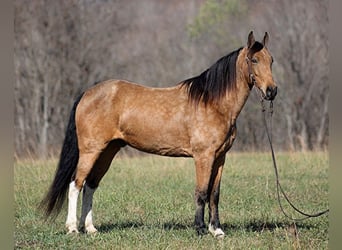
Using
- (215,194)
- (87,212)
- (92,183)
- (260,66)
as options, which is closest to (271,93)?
(260,66)

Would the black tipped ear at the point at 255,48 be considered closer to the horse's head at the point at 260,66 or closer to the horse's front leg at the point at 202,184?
the horse's head at the point at 260,66

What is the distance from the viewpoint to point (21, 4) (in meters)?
20.6

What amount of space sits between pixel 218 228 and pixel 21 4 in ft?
55.1

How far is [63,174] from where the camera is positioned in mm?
6312

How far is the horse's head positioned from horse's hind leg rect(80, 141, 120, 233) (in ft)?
5.96

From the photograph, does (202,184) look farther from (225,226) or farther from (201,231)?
(225,226)

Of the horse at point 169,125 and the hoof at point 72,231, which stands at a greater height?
the horse at point 169,125

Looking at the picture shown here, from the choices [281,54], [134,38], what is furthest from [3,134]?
[134,38]

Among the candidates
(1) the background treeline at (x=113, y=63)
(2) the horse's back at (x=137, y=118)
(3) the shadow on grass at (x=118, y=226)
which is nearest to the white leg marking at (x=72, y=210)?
(3) the shadow on grass at (x=118, y=226)

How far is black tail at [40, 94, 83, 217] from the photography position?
6238 mm

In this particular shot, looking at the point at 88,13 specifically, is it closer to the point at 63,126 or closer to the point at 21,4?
the point at 21,4

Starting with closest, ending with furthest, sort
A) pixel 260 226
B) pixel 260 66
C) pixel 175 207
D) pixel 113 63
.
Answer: pixel 260 66 → pixel 260 226 → pixel 175 207 → pixel 113 63

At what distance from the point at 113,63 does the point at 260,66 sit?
17.5 meters

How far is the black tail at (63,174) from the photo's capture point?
20.5ft
